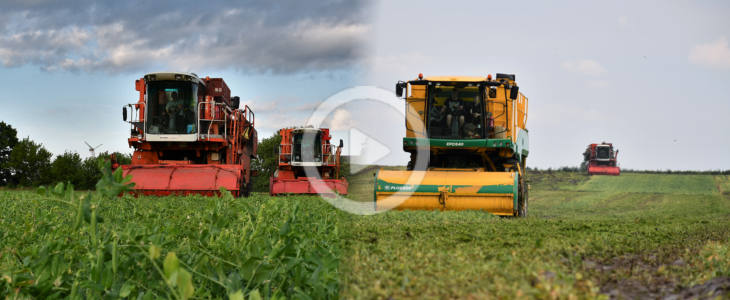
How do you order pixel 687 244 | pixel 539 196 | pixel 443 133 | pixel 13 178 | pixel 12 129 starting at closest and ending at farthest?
pixel 687 244
pixel 443 133
pixel 539 196
pixel 13 178
pixel 12 129

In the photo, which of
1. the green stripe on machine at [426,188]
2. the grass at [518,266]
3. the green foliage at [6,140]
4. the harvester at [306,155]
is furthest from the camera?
the green foliage at [6,140]

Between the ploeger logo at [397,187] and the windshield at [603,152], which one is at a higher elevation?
the windshield at [603,152]

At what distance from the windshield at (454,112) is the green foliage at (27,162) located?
135 feet

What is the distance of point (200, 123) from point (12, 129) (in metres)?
42.4

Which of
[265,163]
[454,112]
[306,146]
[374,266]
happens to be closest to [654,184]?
[306,146]

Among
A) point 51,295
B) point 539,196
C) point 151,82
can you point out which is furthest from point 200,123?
point 539,196

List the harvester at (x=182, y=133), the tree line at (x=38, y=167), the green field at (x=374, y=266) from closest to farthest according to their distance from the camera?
1. the green field at (x=374, y=266)
2. the harvester at (x=182, y=133)
3. the tree line at (x=38, y=167)

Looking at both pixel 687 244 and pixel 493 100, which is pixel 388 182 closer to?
pixel 493 100

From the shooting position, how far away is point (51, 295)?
309 centimetres

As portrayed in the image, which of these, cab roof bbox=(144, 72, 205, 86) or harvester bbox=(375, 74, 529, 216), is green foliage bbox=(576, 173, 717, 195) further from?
cab roof bbox=(144, 72, 205, 86)

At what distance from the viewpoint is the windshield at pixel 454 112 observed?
A: 10.9 meters

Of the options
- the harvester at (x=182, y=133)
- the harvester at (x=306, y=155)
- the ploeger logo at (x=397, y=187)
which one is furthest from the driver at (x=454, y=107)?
→ the harvester at (x=306, y=155)

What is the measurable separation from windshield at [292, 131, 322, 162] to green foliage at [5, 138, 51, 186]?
30.5 m

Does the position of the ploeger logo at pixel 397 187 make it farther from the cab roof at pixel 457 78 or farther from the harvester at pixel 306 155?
the harvester at pixel 306 155
